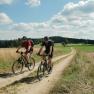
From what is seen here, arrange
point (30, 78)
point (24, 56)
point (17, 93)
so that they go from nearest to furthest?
point (17, 93), point (30, 78), point (24, 56)

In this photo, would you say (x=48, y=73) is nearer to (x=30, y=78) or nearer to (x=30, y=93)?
(x=30, y=78)

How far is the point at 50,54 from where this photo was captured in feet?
56.6

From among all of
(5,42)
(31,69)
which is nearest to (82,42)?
(5,42)

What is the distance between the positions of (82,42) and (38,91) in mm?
176734

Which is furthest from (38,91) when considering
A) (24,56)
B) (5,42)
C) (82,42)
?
(82,42)

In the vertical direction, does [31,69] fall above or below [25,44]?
below

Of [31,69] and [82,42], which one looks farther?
[82,42]

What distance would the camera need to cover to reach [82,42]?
619ft

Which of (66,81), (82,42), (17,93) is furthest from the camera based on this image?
(82,42)

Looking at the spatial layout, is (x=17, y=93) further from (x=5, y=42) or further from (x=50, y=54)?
(x=5, y=42)

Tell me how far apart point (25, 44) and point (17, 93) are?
7.36 metres

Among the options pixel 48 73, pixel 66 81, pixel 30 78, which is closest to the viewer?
pixel 66 81

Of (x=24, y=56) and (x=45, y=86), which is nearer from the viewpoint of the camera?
(x=45, y=86)

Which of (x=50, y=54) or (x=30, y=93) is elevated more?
(x=50, y=54)
